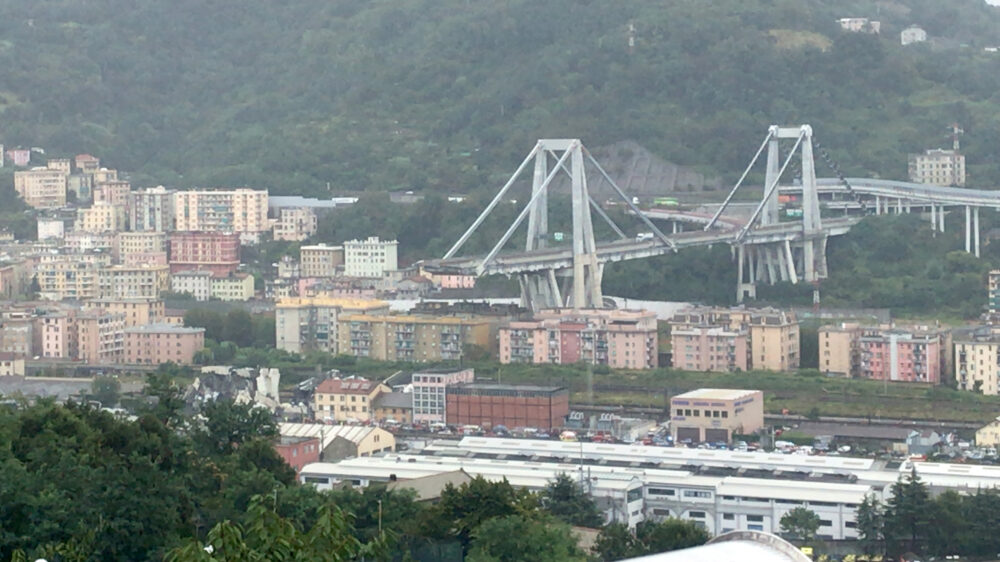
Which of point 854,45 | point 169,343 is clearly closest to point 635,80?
point 854,45

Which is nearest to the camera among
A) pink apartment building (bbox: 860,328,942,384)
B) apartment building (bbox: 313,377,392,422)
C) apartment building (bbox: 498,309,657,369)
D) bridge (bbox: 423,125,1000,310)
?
apartment building (bbox: 313,377,392,422)

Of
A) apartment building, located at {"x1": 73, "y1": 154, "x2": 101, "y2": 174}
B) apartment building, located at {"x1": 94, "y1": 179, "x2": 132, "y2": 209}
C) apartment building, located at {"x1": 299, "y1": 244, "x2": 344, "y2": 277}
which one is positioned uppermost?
apartment building, located at {"x1": 73, "y1": 154, "x2": 101, "y2": 174}

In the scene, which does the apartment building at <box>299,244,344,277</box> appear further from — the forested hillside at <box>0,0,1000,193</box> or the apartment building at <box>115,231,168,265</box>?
the forested hillside at <box>0,0,1000,193</box>

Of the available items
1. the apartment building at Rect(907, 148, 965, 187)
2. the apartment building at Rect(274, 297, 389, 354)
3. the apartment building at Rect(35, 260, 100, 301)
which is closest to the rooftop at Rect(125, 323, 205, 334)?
the apartment building at Rect(274, 297, 389, 354)

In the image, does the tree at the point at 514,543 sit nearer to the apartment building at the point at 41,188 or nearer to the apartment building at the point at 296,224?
the apartment building at the point at 296,224

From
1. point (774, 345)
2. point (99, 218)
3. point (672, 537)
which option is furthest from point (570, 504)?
point (99, 218)

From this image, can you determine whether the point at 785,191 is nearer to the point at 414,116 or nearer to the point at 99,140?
the point at 414,116

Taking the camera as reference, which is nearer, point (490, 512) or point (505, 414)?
point (490, 512)
